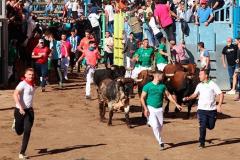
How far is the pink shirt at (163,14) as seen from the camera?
22922 mm

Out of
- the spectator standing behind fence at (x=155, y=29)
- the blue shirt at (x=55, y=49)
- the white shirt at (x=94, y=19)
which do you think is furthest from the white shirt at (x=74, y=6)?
the spectator standing behind fence at (x=155, y=29)

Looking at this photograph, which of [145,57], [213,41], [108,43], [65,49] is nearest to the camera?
[145,57]

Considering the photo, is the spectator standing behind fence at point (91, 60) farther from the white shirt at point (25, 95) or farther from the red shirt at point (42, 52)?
the white shirt at point (25, 95)

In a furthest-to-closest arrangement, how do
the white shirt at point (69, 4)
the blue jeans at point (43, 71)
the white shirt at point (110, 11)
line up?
1. the white shirt at point (69, 4)
2. the white shirt at point (110, 11)
3. the blue jeans at point (43, 71)

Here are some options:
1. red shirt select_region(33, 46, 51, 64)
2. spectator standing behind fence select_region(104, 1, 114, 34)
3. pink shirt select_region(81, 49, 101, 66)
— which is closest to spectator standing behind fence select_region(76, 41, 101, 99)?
pink shirt select_region(81, 49, 101, 66)

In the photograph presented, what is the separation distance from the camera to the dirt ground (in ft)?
42.6

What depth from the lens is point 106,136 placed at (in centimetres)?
1499

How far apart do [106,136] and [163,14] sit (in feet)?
29.6

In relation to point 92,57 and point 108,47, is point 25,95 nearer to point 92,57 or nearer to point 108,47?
point 92,57

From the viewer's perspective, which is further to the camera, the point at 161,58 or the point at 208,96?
the point at 161,58

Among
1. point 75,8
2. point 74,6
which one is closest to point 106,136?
point 75,8

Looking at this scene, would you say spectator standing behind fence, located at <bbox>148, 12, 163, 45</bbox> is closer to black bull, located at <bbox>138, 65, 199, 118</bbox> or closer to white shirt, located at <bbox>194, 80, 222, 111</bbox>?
black bull, located at <bbox>138, 65, 199, 118</bbox>

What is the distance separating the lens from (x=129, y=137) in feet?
48.7

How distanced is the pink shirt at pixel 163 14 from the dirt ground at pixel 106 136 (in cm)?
404
